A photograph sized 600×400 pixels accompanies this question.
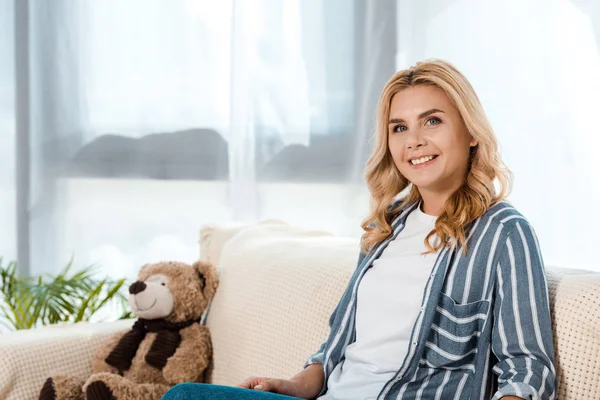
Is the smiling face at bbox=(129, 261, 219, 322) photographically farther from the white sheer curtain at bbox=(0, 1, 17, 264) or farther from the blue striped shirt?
the white sheer curtain at bbox=(0, 1, 17, 264)

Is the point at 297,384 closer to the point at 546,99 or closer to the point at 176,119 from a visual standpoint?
the point at 546,99

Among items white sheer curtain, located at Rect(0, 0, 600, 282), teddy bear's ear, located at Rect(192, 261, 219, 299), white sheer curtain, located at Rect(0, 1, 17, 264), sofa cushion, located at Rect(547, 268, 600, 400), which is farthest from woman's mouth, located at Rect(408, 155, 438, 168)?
white sheer curtain, located at Rect(0, 1, 17, 264)

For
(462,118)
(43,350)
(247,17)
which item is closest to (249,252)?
(43,350)

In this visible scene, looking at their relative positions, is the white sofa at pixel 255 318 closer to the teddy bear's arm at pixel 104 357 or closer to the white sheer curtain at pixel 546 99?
the teddy bear's arm at pixel 104 357

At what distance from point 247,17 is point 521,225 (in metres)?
1.76

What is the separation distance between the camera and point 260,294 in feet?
6.34

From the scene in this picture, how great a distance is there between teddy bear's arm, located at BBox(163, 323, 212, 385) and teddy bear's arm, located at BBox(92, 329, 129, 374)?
171 millimetres

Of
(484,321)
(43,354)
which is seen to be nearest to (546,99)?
(484,321)

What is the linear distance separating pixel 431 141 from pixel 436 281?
27 centimetres

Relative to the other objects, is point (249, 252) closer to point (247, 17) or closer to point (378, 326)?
point (378, 326)

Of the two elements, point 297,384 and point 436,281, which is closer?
point 436,281

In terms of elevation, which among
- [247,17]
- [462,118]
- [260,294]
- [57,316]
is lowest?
[57,316]

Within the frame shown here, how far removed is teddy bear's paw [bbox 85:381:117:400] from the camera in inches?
73.2

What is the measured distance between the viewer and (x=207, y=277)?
2.10 metres
